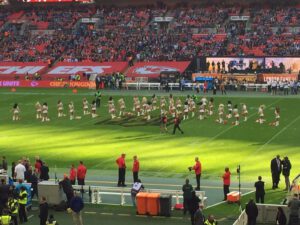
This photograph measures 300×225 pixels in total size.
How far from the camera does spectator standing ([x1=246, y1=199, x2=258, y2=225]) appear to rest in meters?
17.4

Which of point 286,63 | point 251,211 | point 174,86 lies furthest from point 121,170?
point 286,63

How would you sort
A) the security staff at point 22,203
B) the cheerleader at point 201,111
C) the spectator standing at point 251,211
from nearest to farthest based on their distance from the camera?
the spectator standing at point 251,211 < the security staff at point 22,203 < the cheerleader at point 201,111

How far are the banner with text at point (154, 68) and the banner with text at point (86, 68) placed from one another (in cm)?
155

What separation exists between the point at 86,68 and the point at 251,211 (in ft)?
157

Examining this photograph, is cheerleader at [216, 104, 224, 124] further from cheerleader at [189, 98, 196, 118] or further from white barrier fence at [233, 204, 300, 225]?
white barrier fence at [233, 204, 300, 225]

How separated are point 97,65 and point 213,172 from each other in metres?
40.4

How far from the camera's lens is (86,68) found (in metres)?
63.8

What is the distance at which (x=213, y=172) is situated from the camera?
25.5 m

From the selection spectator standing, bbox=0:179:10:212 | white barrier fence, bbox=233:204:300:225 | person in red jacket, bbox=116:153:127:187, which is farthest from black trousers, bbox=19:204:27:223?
white barrier fence, bbox=233:204:300:225

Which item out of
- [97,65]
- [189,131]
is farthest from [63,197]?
[97,65]

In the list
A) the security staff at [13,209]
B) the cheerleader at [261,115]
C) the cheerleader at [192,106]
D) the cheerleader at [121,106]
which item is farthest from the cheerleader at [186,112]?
the security staff at [13,209]

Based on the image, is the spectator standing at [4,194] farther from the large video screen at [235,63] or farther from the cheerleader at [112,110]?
the large video screen at [235,63]

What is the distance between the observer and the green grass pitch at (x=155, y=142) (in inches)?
1068

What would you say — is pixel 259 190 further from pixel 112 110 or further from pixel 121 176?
pixel 112 110
